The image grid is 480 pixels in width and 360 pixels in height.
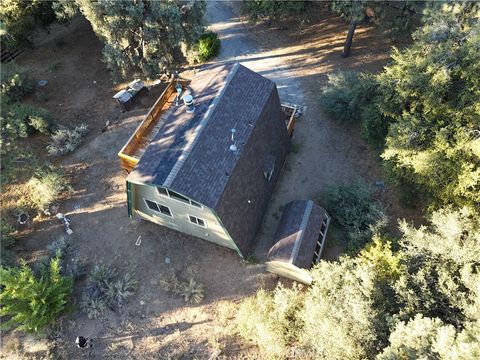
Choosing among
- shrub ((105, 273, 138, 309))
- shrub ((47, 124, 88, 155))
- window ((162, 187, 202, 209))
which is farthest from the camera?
shrub ((47, 124, 88, 155))

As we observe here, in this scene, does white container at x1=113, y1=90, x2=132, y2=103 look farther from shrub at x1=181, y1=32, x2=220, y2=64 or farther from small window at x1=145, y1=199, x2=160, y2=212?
small window at x1=145, y1=199, x2=160, y2=212

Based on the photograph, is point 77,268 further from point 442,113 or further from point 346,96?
point 442,113

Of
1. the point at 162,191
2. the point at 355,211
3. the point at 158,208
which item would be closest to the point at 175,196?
the point at 162,191

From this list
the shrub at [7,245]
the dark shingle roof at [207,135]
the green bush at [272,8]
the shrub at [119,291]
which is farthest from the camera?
the green bush at [272,8]

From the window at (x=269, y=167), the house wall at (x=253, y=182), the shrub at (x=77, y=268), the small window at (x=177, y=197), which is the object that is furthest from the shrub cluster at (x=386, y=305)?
the shrub at (x=77, y=268)

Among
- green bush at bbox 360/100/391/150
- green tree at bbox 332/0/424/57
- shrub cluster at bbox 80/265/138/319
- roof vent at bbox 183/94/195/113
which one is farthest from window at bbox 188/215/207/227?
green tree at bbox 332/0/424/57

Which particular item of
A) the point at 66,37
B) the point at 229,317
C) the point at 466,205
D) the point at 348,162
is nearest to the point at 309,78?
the point at 348,162

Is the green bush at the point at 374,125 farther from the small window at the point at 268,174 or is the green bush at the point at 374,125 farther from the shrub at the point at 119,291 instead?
the shrub at the point at 119,291
